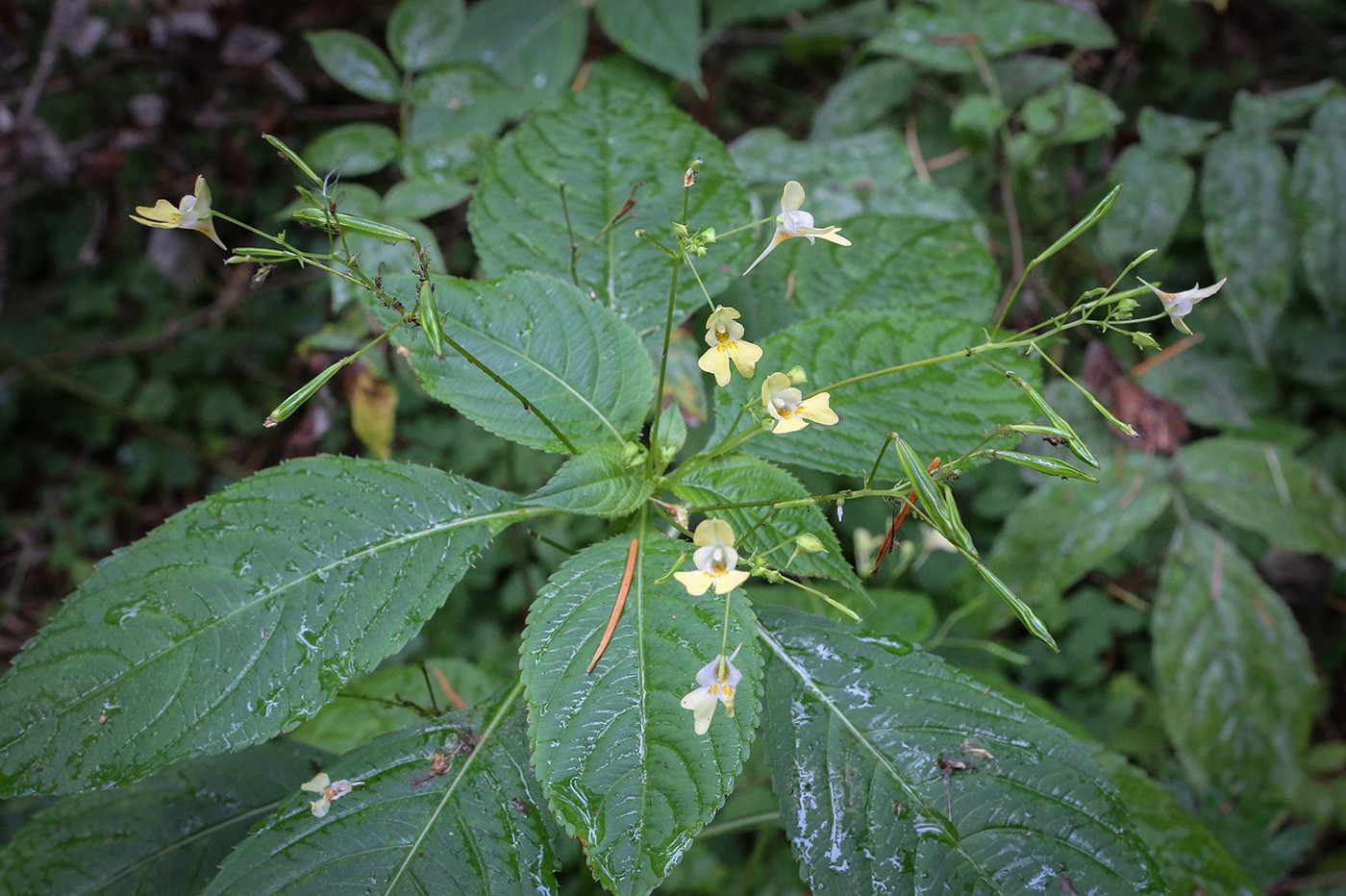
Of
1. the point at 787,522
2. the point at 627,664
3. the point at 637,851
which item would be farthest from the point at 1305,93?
the point at 637,851

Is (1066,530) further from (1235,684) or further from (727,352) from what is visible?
(727,352)

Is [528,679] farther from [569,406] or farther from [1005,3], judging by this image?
[1005,3]

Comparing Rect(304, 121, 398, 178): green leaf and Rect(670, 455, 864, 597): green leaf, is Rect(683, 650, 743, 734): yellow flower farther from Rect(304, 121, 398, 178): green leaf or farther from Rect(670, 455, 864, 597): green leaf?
Rect(304, 121, 398, 178): green leaf

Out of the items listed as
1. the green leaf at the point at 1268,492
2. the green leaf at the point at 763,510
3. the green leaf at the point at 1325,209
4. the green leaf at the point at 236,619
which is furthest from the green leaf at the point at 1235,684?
the green leaf at the point at 236,619

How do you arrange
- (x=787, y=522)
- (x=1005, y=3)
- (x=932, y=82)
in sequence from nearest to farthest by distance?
(x=787, y=522)
(x=1005, y=3)
(x=932, y=82)

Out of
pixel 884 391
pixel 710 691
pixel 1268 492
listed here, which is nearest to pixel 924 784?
→ pixel 710 691

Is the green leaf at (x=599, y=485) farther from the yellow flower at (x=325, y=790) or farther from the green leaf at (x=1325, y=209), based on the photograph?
the green leaf at (x=1325, y=209)
